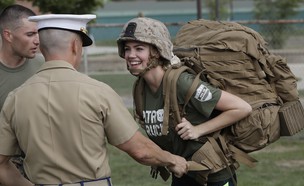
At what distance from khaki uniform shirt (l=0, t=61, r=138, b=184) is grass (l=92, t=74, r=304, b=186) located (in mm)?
4323

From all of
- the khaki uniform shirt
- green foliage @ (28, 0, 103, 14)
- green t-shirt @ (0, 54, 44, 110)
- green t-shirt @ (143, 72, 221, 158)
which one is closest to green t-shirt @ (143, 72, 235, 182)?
green t-shirt @ (143, 72, 221, 158)

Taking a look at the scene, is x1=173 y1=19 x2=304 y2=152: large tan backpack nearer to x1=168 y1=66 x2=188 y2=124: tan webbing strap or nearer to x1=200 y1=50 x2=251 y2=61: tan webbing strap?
x1=200 y1=50 x2=251 y2=61: tan webbing strap

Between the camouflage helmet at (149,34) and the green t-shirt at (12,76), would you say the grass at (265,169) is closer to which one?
the green t-shirt at (12,76)

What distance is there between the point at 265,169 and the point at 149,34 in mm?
4748

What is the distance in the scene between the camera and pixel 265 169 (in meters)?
8.84

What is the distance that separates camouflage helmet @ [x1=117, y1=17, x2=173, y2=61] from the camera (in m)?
4.43

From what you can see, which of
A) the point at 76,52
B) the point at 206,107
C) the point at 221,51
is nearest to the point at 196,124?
the point at 206,107

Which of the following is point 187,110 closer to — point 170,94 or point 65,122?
point 170,94

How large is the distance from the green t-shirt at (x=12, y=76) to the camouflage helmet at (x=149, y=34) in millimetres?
900

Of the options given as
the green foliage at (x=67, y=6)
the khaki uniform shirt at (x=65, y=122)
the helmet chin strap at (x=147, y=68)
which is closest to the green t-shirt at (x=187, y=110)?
the helmet chin strap at (x=147, y=68)

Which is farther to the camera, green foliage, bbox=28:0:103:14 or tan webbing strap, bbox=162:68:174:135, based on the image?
green foliage, bbox=28:0:103:14

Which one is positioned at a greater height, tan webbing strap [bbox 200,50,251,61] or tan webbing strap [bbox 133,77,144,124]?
tan webbing strap [bbox 200,50,251,61]

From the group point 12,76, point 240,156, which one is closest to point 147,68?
point 240,156

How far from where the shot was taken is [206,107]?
4.50 meters
